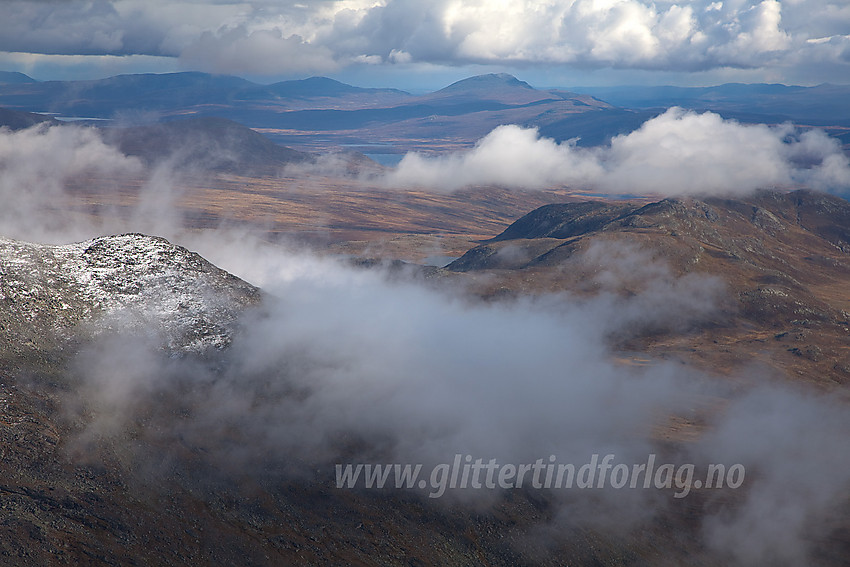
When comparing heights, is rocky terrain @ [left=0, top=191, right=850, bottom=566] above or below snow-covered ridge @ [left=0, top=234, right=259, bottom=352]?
below

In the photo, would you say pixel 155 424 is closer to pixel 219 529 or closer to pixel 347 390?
pixel 219 529

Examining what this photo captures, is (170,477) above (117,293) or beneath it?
beneath

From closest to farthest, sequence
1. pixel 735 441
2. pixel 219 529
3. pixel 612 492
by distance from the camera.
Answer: pixel 219 529 → pixel 612 492 → pixel 735 441

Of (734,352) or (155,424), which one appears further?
(734,352)

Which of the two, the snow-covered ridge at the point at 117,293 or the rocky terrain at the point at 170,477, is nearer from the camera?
the rocky terrain at the point at 170,477

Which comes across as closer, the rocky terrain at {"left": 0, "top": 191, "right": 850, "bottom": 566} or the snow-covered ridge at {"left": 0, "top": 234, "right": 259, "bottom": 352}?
the rocky terrain at {"left": 0, "top": 191, "right": 850, "bottom": 566}

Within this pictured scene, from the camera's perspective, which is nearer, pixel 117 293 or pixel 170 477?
pixel 170 477

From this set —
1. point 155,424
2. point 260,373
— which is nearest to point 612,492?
point 260,373

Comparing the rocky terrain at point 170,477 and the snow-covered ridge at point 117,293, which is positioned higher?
the snow-covered ridge at point 117,293
